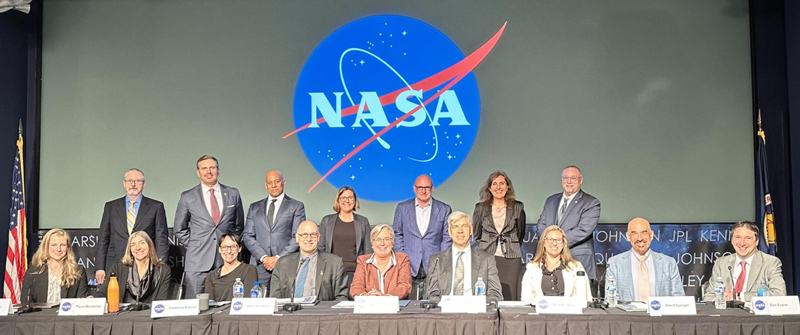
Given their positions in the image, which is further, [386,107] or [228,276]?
[386,107]

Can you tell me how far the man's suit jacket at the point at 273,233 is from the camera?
5270 mm

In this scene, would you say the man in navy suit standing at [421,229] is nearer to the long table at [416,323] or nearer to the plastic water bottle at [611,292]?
the plastic water bottle at [611,292]

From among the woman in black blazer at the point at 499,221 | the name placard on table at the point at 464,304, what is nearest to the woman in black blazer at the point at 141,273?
the name placard on table at the point at 464,304

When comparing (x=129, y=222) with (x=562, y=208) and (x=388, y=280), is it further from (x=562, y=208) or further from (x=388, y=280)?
(x=562, y=208)

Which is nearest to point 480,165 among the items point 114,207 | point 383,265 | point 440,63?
point 440,63

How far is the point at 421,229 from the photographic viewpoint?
16.8 ft

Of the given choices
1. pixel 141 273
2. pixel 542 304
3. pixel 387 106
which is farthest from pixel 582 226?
pixel 141 273

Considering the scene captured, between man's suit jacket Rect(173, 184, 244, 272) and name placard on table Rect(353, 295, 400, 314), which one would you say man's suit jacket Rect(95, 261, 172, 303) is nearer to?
man's suit jacket Rect(173, 184, 244, 272)

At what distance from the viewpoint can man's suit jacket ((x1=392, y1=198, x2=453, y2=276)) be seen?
508cm

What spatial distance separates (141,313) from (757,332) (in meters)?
2.99

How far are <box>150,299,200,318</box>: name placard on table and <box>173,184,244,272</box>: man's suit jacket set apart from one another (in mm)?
1674

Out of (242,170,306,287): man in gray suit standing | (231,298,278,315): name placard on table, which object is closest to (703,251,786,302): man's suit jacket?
(231,298,278,315): name placard on table

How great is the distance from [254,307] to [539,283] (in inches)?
64.4

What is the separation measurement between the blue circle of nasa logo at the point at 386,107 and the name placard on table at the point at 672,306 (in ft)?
10.2
